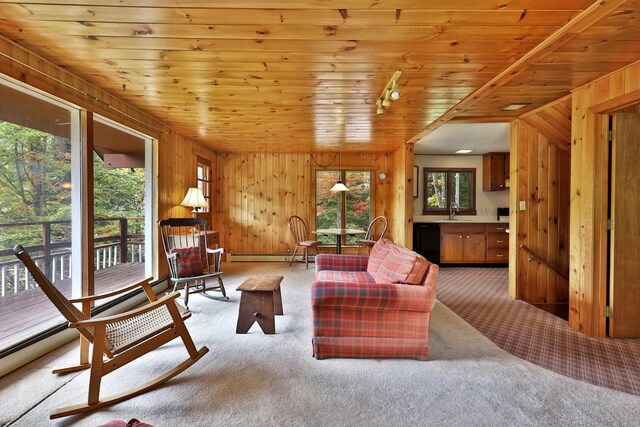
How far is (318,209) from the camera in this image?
234 inches

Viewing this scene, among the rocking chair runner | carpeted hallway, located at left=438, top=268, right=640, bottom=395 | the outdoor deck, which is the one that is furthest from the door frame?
the outdoor deck

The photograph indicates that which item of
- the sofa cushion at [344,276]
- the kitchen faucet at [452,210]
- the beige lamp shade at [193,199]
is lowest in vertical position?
the sofa cushion at [344,276]

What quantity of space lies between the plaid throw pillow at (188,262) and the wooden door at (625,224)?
404 cm

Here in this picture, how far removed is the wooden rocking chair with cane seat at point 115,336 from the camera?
154 cm

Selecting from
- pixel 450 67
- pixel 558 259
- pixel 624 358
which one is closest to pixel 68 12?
pixel 450 67

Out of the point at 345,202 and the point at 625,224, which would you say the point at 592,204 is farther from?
the point at 345,202

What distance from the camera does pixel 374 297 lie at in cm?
197

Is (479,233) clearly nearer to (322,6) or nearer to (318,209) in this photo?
(318,209)

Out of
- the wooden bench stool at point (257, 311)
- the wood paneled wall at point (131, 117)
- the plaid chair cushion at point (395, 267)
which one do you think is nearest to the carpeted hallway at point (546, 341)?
the plaid chair cushion at point (395, 267)

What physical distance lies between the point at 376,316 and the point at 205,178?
14.8 ft

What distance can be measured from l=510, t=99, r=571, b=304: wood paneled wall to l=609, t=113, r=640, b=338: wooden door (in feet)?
3.16

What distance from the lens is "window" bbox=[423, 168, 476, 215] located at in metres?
6.02

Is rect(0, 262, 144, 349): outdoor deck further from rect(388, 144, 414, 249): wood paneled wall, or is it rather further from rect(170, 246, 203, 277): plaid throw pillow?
rect(388, 144, 414, 249): wood paneled wall

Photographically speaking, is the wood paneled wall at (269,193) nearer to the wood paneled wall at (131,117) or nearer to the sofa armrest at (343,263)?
the wood paneled wall at (131,117)
